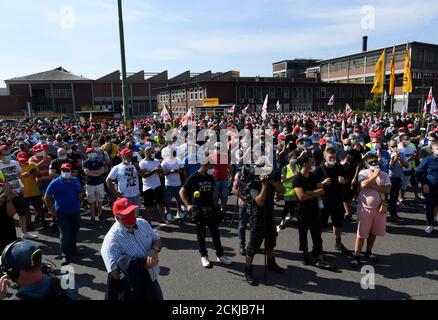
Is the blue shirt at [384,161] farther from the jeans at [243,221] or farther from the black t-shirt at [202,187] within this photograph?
the black t-shirt at [202,187]

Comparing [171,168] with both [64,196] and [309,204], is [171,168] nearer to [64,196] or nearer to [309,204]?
[64,196]

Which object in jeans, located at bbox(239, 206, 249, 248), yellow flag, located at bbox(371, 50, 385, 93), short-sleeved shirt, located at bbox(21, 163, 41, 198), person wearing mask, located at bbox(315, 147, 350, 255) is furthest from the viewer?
yellow flag, located at bbox(371, 50, 385, 93)

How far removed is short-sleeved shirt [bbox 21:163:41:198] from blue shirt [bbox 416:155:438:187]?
28.2ft

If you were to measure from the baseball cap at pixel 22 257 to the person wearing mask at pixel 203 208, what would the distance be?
10.2 ft

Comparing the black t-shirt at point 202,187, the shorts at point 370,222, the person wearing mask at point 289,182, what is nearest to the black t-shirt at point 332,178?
the shorts at point 370,222

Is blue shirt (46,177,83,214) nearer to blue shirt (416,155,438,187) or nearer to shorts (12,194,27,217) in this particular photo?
shorts (12,194,27,217)

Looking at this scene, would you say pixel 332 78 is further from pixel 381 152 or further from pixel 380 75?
pixel 381 152

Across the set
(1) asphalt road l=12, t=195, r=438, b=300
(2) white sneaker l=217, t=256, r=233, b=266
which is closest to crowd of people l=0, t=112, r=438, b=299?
(2) white sneaker l=217, t=256, r=233, b=266

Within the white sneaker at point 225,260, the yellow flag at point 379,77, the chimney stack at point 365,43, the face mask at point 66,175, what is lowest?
the white sneaker at point 225,260

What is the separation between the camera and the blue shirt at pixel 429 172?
650 centimetres

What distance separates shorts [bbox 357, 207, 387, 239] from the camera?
207 inches

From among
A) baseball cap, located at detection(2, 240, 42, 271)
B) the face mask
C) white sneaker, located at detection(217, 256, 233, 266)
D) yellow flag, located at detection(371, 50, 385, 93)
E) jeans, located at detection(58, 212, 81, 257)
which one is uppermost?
yellow flag, located at detection(371, 50, 385, 93)

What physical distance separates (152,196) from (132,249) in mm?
4150
